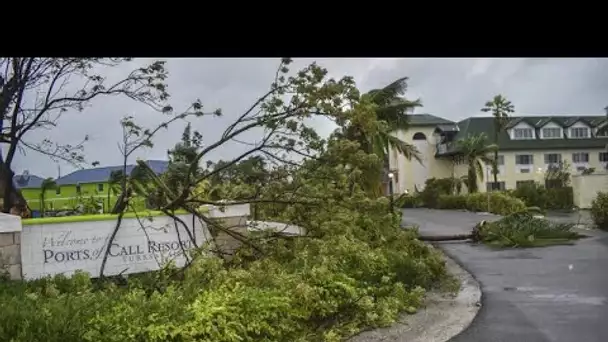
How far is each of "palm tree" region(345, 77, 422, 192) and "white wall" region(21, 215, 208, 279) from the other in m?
2.29

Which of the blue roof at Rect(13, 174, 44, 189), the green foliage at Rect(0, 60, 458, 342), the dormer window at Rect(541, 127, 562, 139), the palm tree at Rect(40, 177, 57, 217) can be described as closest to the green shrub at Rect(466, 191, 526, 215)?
the green foliage at Rect(0, 60, 458, 342)

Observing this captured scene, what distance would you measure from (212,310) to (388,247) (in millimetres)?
2995

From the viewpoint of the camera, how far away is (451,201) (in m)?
7.61

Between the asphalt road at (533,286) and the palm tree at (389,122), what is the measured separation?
83cm

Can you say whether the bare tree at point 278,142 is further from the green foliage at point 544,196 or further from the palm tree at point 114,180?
the green foliage at point 544,196

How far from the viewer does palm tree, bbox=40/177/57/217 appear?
4.61 meters

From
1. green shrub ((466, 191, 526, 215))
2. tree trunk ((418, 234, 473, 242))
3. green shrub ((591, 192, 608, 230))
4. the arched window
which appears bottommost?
tree trunk ((418, 234, 473, 242))

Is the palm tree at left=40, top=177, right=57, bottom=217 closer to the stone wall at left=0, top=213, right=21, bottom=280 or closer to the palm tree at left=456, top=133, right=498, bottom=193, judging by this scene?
the stone wall at left=0, top=213, right=21, bottom=280

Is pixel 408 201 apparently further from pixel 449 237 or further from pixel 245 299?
pixel 245 299

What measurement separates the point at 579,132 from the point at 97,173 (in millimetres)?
4232

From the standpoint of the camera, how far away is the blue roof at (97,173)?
4.88m

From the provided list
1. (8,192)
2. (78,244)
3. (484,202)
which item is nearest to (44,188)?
(8,192)
